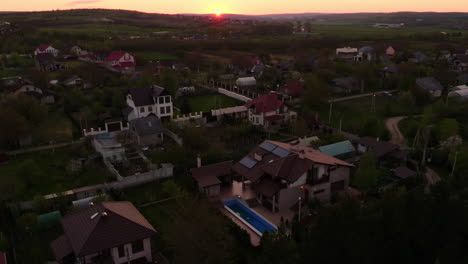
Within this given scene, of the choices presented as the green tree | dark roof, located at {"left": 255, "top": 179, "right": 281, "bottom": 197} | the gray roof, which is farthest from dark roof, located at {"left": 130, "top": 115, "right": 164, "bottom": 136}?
the gray roof

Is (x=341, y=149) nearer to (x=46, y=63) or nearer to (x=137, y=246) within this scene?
(x=137, y=246)

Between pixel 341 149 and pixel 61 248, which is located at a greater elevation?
pixel 341 149

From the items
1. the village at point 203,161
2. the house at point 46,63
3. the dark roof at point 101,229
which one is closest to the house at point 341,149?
the village at point 203,161

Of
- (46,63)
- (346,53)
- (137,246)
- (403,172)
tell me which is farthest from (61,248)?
(346,53)

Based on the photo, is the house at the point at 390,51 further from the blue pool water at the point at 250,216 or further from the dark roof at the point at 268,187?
the blue pool water at the point at 250,216

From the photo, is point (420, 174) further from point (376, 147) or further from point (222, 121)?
point (222, 121)

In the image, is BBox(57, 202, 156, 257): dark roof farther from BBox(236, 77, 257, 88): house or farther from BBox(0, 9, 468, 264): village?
BBox(236, 77, 257, 88): house

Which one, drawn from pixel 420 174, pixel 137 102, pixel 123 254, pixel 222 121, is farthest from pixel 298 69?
pixel 123 254
